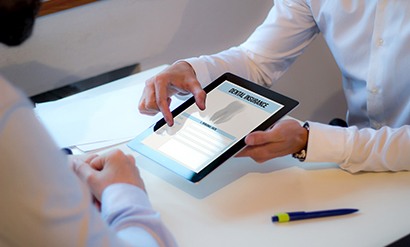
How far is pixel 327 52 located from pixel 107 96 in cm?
116

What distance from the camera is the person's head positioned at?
2.10 ft

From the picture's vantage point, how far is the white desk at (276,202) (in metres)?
0.98

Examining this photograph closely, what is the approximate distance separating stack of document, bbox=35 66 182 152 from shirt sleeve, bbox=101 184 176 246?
358 millimetres

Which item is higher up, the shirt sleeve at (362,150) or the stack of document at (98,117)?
the shirt sleeve at (362,150)

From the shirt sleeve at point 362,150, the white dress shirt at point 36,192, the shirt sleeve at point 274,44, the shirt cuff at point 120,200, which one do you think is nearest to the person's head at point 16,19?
the white dress shirt at point 36,192

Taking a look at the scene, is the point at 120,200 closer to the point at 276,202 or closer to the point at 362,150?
the point at 276,202

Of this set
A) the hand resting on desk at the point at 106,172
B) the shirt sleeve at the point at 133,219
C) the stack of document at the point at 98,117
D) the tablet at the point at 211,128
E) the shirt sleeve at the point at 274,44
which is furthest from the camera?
the shirt sleeve at the point at 274,44

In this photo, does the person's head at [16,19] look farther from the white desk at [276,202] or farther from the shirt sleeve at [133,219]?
the white desk at [276,202]

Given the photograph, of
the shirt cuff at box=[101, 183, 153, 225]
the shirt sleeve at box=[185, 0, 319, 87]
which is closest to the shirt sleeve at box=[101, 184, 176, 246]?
the shirt cuff at box=[101, 183, 153, 225]

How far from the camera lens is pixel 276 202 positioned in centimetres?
106

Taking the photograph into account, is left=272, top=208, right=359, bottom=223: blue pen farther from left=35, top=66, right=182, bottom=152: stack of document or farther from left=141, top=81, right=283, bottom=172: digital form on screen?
left=35, top=66, right=182, bottom=152: stack of document

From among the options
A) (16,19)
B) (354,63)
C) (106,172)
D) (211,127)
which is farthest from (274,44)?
(16,19)

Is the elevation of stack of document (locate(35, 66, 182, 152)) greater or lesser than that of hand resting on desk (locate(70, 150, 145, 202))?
lesser

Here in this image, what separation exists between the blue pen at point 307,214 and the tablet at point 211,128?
5.5 inches
